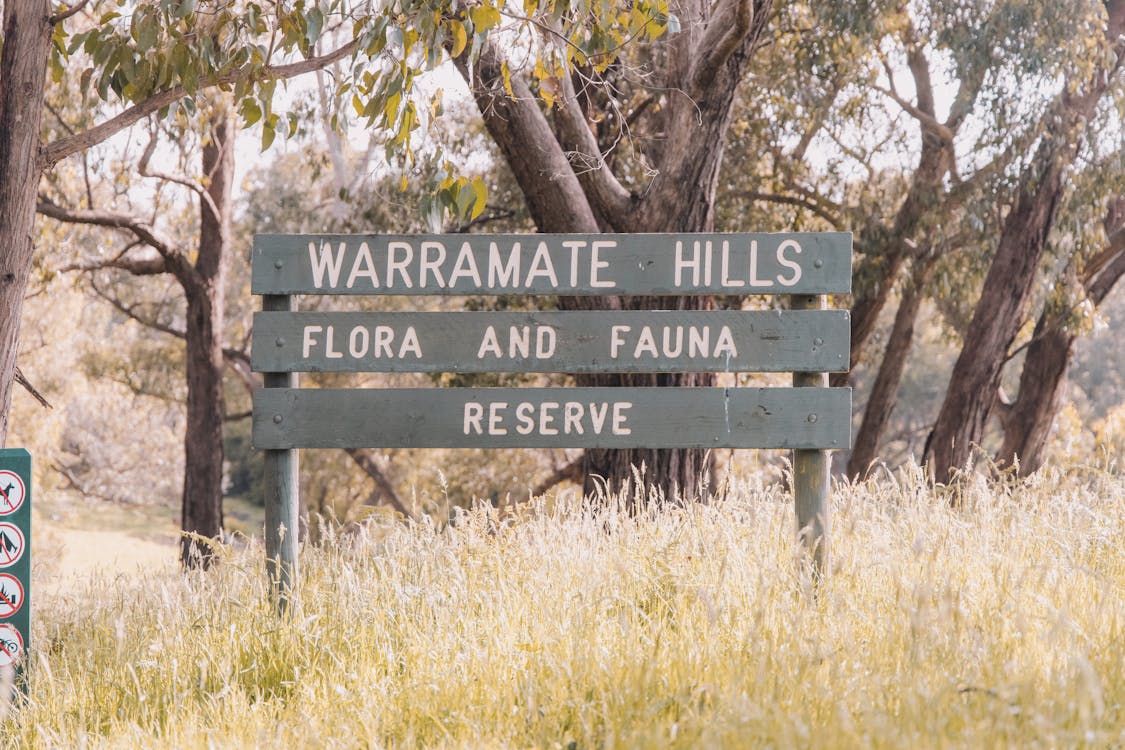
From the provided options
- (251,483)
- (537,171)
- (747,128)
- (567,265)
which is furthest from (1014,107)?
(251,483)

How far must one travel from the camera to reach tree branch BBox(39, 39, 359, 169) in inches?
210

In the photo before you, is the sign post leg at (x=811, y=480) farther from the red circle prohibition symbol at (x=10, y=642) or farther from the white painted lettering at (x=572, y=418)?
the red circle prohibition symbol at (x=10, y=642)

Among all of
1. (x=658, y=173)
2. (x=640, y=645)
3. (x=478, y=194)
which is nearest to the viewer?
(x=640, y=645)

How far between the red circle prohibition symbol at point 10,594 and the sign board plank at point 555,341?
1.24 metres

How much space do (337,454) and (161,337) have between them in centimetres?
542

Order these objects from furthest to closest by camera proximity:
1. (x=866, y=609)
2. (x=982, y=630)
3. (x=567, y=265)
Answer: (x=567, y=265) → (x=866, y=609) → (x=982, y=630)

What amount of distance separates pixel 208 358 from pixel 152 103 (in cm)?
834

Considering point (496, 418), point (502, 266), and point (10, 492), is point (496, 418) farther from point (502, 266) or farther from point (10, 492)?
point (10, 492)

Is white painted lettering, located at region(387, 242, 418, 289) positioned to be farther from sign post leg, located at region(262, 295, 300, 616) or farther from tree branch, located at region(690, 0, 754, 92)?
tree branch, located at region(690, 0, 754, 92)

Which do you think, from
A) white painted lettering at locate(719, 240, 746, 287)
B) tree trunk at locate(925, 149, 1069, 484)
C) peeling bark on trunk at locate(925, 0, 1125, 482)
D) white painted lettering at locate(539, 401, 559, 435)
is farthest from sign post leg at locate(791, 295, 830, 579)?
tree trunk at locate(925, 149, 1069, 484)

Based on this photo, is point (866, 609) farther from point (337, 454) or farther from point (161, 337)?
point (161, 337)

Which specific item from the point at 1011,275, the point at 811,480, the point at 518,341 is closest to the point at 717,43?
the point at 518,341

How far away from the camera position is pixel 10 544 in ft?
13.6

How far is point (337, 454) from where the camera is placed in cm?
2780
